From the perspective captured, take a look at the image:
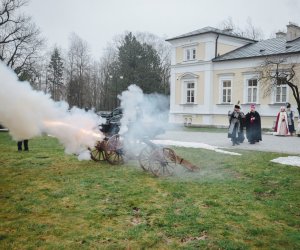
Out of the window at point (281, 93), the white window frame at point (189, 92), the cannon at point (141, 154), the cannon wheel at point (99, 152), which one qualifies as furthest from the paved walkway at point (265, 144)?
the white window frame at point (189, 92)

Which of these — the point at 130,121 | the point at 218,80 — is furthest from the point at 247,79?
the point at 130,121

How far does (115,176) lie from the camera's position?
380 inches

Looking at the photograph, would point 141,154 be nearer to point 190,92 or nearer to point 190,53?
point 190,92

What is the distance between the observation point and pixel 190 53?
113 ft

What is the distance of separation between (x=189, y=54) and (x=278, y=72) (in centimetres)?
961

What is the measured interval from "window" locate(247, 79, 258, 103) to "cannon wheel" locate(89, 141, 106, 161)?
2081 centimetres

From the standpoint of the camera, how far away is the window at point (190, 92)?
34625mm

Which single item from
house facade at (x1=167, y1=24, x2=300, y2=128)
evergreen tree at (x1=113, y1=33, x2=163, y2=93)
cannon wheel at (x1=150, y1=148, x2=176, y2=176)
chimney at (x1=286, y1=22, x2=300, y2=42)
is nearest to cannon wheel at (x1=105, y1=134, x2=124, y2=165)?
cannon wheel at (x1=150, y1=148, x2=176, y2=176)

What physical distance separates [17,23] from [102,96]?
88.4ft

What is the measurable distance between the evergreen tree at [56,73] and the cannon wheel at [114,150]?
5148cm

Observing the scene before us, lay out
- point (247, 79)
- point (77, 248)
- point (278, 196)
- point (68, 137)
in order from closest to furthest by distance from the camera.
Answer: point (77, 248), point (278, 196), point (68, 137), point (247, 79)

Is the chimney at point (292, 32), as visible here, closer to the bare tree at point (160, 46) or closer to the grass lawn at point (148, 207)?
the grass lawn at point (148, 207)

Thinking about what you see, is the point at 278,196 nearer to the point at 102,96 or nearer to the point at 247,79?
the point at 247,79

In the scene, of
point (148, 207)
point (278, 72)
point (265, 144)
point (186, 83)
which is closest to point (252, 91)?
point (278, 72)
